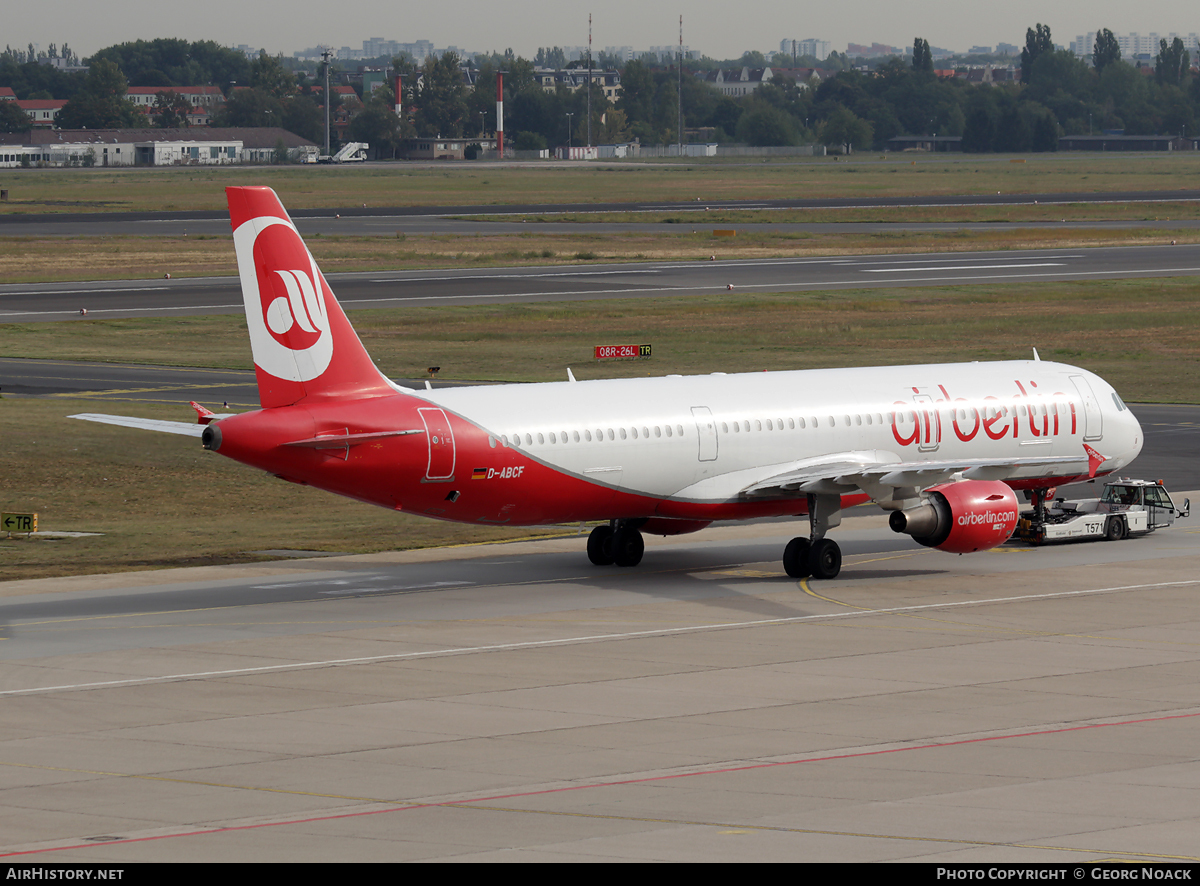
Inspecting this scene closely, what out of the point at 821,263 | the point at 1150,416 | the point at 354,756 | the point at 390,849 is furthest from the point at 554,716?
the point at 821,263

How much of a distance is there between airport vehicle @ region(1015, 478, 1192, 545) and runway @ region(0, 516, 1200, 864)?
1319 mm

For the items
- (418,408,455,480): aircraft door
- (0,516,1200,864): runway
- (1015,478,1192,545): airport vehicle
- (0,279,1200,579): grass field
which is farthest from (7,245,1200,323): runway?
(418,408,455,480): aircraft door

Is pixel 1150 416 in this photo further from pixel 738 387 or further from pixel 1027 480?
pixel 738 387

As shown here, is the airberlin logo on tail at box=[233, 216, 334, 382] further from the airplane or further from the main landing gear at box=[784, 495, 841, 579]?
the main landing gear at box=[784, 495, 841, 579]

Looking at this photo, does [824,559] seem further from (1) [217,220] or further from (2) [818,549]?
(1) [217,220]

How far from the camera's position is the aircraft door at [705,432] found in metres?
42.5

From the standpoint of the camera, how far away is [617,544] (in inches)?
1757

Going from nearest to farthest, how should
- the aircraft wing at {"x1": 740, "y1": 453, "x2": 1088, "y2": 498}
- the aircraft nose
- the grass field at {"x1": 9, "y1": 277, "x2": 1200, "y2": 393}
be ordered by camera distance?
1. the aircraft wing at {"x1": 740, "y1": 453, "x2": 1088, "y2": 498}
2. the aircraft nose
3. the grass field at {"x1": 9, "y1": 277, "x2": 1200, "y2": 393}

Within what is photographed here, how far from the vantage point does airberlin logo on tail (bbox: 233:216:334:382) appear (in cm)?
3791

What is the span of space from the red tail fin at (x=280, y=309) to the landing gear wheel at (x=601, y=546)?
30.2 ft

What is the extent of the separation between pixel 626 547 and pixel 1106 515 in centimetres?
1392

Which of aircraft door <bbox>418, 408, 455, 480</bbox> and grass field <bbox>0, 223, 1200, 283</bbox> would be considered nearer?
aircraft door <bbox>418, 408, 455, 480</bbox>

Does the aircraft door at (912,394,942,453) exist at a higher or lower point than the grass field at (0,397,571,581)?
higher

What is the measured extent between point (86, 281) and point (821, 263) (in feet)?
176
